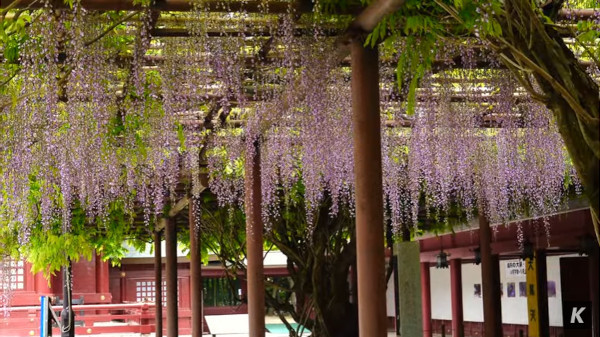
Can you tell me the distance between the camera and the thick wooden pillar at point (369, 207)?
433cm

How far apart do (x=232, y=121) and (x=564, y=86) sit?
16.0 ft

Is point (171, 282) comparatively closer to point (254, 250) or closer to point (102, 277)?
point (254, 250)

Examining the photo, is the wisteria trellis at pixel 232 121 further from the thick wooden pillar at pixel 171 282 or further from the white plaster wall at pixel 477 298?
the white plaster wall at pixel 477 298

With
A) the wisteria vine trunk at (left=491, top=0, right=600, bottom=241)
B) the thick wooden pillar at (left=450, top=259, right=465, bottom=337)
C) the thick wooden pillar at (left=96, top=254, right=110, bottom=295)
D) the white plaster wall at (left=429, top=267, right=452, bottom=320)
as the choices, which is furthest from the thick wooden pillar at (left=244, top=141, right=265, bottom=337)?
the white plaster wall at (left=429, top=267, right=452, bottom=320)

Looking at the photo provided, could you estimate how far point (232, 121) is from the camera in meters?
7.43

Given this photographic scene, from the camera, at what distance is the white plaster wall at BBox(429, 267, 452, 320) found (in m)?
20.1

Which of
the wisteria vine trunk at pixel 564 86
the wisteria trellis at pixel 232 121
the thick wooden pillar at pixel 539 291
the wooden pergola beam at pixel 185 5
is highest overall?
the wooden pergola beam at pixel 185 5

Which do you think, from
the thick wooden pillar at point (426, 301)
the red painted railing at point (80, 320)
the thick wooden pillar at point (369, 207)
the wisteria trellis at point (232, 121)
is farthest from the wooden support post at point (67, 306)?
the thick wooden pillar at point (426, 301)

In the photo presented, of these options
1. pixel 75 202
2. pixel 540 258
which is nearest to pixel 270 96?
pixel 75 202

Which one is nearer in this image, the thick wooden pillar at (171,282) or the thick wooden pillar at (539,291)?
the thick wooden pillar at (171,282)

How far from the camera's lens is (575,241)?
38.4ft

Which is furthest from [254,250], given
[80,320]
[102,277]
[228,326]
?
[102,277]

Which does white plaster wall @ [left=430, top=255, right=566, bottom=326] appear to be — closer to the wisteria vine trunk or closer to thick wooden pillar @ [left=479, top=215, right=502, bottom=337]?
thick wooden pillar @ [left=479, top=215, right=502, bottom=337]

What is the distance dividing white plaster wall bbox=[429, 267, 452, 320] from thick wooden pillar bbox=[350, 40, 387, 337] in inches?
628
